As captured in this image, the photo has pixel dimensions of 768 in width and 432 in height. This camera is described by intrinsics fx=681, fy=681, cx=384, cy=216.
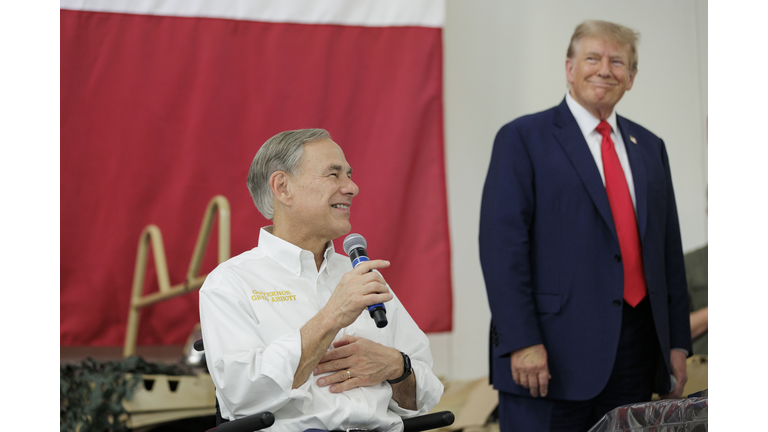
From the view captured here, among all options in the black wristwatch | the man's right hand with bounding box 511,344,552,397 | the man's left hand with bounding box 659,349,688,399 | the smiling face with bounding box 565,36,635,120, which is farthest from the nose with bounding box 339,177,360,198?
the man's left hand with bounding box 659,349,688,399

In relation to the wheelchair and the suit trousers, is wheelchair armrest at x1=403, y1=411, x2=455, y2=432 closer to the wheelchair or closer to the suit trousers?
the wheelchair

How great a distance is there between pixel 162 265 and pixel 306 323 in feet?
4.73

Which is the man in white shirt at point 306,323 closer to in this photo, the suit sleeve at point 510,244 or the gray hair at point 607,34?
the suit sleeve at point 510,244

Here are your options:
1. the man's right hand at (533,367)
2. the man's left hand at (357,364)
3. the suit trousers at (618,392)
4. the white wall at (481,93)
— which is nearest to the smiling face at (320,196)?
the man's left hand at (357,364)

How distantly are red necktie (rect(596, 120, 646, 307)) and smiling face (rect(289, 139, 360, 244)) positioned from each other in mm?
914

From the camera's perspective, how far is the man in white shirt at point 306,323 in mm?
1410

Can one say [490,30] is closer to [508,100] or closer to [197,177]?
[508,100]

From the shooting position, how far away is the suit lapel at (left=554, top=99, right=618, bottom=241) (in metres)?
2.07

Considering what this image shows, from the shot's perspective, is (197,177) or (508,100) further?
(508,100)

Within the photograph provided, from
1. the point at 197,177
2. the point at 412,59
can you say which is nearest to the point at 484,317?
the point at 412,59

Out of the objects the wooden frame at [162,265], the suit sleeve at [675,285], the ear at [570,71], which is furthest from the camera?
the wooden frame at [162,265]

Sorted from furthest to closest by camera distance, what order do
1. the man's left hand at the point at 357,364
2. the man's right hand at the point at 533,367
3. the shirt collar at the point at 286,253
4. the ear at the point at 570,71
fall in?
the ear at the point at 570,71 → the man's right hand at the point at 533,367 → the shirt collar at the point at 286,253 → the man's left hand at the point at 357,364
